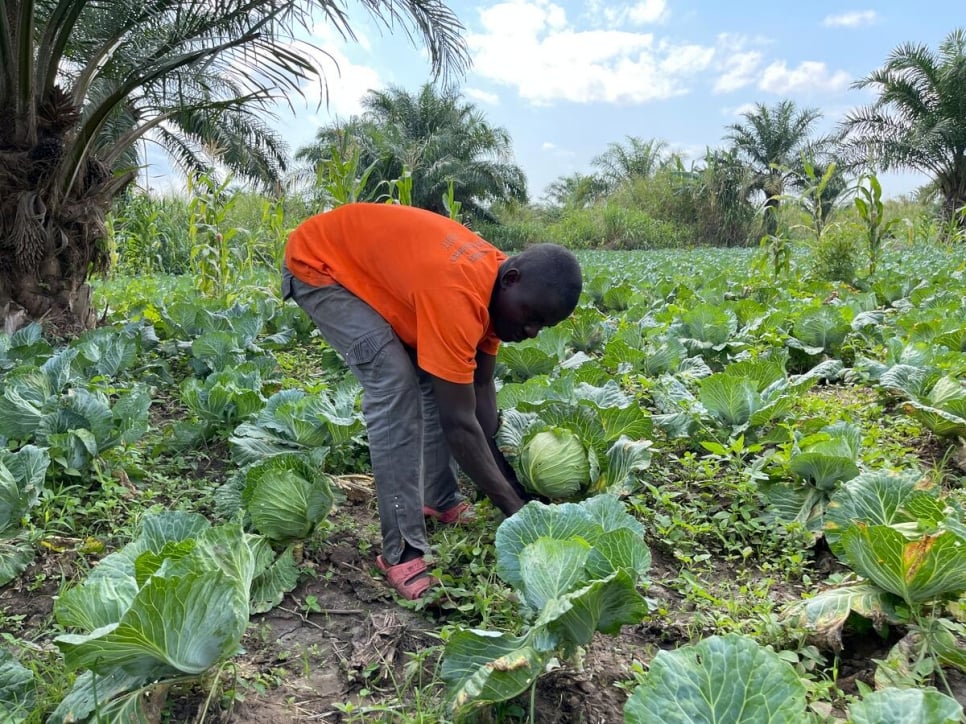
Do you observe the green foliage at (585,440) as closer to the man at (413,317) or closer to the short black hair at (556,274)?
the man at (413,317)

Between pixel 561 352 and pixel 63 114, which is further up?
pixel 63 114

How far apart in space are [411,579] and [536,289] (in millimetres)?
1003

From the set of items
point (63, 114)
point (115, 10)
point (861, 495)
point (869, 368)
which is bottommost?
point (861, 495)

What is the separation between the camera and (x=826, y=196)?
3372 cm

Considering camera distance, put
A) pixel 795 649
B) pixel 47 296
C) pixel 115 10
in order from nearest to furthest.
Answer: pixel 795 649 → pixel 115 10 → pixel 47 296

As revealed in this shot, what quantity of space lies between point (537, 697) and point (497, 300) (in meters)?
1.14

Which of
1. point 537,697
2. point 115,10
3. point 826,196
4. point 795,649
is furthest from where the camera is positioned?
point 826,196

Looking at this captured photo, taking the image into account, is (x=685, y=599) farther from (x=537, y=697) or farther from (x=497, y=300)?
(x=497, y=300)

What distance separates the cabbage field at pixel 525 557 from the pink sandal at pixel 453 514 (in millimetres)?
66

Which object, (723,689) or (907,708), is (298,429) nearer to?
(723,689)

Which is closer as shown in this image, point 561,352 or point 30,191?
point 561,352

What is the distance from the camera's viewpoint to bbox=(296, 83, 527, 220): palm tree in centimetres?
2814

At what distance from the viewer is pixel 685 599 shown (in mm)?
2100

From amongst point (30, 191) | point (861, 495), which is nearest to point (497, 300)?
point (861, 495)
